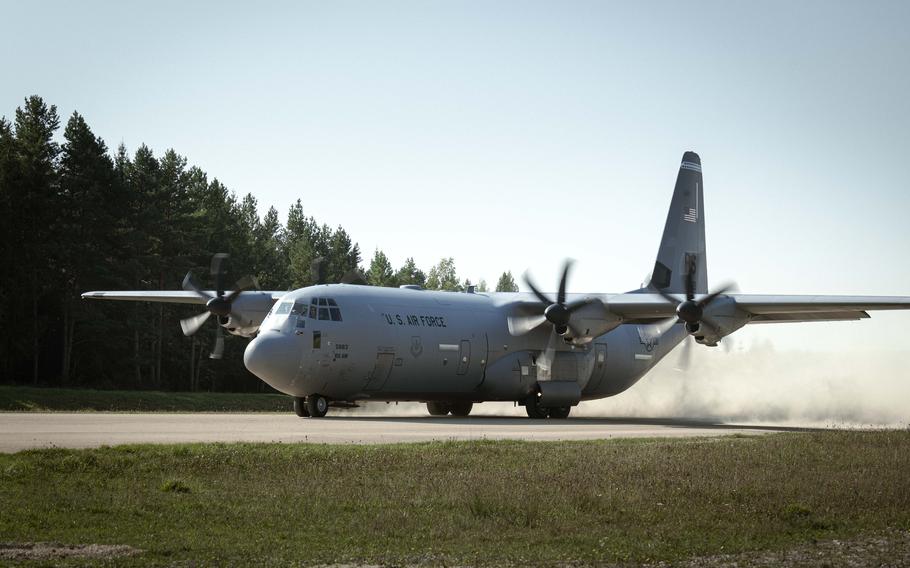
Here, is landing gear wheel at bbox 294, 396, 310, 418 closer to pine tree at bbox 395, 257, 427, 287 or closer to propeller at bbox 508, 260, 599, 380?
propeller at bbox 508, 260, 599, 380

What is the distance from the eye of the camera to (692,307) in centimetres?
3112

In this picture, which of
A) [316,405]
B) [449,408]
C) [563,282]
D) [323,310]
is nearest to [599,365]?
[449,408]

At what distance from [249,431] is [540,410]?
1552cm

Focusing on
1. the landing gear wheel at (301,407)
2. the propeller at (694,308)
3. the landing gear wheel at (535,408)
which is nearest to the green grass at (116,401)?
the landing gear wheel at (301,407)

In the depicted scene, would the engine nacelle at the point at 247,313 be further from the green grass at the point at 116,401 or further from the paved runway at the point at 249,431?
the green grass at the point at 116,401

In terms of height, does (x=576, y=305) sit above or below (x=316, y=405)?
above

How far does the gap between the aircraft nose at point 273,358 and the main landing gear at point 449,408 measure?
10.2m

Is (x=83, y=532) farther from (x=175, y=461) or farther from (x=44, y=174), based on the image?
(x=44, y=174)

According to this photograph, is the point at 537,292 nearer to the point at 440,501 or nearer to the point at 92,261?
the point at 440,501

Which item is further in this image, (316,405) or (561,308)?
(561,308)

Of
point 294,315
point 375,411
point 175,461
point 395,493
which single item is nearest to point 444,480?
point 395,493

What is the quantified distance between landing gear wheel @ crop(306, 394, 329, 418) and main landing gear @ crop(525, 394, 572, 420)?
846 centimetres

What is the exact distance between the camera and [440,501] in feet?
48.0

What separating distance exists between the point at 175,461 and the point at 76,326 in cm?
4855
